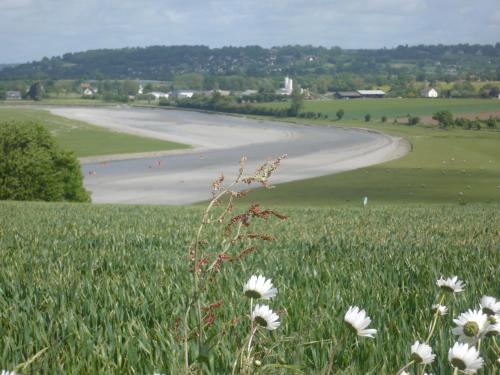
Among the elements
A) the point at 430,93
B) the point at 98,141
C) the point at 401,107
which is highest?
the point at 430,93

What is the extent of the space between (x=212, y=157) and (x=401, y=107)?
95756 mm

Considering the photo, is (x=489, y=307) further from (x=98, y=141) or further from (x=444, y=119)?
(x=444, y=119)

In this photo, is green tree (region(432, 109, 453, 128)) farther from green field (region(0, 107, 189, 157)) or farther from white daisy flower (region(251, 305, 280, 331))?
white daisy flower (region(251, 305, 280, 331))

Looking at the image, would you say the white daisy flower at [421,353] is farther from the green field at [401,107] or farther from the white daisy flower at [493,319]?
the green field at [401,107]

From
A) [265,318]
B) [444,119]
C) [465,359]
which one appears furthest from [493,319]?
[444,119]

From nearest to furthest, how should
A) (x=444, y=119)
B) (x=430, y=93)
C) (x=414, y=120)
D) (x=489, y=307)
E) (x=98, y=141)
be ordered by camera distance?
(x=489, y=307), (x=98, y=141), (x=444, y=119), (x=414, y=120), (x=430, y=93)

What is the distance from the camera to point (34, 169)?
44531mm

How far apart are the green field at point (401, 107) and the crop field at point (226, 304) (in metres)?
124

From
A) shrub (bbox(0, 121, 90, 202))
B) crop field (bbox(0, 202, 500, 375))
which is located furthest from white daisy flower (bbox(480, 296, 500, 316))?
shrub (bbox(0, 121, 90, 202))

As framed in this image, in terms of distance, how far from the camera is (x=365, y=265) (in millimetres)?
6672

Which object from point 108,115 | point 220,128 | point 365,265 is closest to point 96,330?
point 365,265

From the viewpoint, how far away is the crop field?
3250mm

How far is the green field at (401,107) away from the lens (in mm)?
142750

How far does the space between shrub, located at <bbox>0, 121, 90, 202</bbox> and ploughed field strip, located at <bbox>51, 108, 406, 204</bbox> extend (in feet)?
9.24
